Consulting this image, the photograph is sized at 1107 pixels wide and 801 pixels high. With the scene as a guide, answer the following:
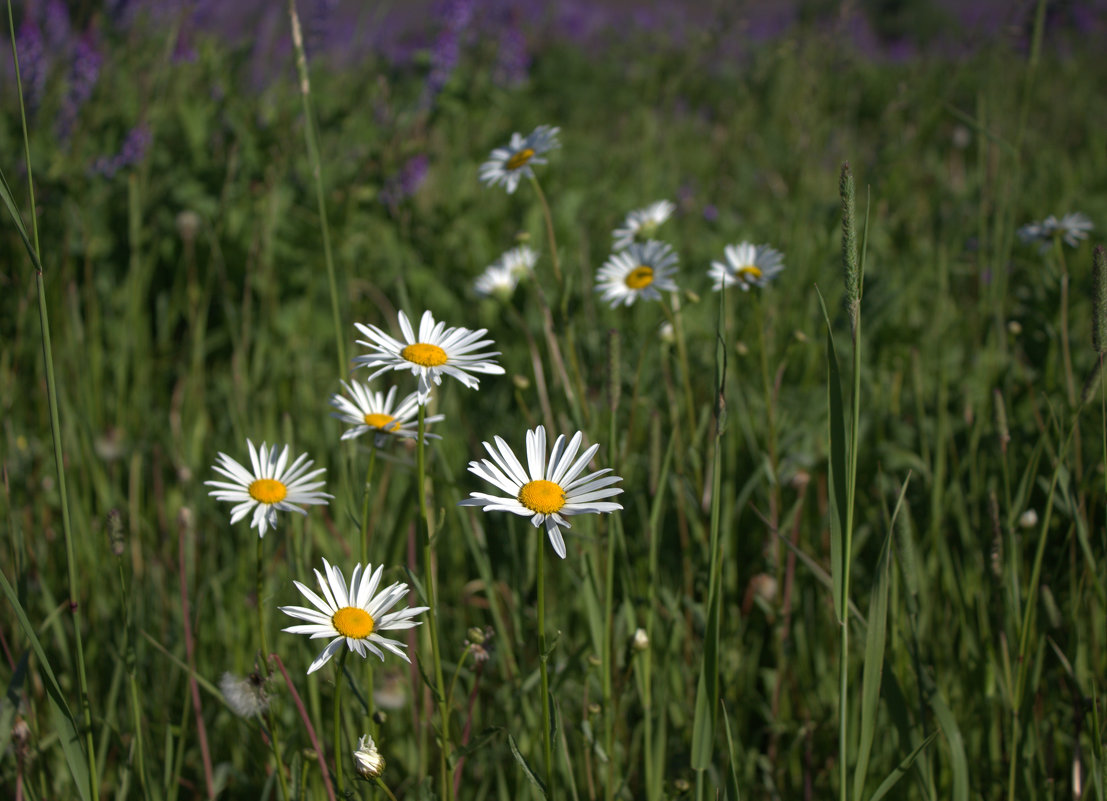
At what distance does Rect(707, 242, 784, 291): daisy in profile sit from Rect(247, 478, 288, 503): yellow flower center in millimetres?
792

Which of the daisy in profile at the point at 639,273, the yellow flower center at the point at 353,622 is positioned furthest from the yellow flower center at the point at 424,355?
the daisy in profile at the point at 639,273

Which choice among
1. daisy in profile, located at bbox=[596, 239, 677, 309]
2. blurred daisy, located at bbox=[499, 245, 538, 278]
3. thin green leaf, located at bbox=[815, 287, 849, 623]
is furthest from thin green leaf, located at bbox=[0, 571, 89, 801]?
blurred daisy, located at bbox=[499, 245, 538, 278]

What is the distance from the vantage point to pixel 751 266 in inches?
58.9

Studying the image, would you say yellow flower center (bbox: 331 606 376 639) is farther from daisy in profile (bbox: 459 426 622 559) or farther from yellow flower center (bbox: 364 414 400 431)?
yellow flower center (bbox: 364 414 400 431)

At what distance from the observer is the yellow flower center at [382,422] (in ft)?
3.33

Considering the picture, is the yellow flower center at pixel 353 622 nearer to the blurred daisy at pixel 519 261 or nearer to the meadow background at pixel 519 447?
the meadow background at pixel 519 447

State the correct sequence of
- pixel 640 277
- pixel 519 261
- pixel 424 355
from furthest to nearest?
pixel 519 261, pixel 640 277, pixel 424 355

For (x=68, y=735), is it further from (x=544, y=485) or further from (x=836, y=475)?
(x=836, y=475)

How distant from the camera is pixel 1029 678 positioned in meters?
1.22

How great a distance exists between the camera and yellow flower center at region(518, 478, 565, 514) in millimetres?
769

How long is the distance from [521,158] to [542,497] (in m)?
0.82

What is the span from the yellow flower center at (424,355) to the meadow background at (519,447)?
21 cm

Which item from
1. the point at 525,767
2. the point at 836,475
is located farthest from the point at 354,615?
the point at 836,475

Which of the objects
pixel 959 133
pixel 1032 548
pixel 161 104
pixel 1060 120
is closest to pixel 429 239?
pixel 161 104
